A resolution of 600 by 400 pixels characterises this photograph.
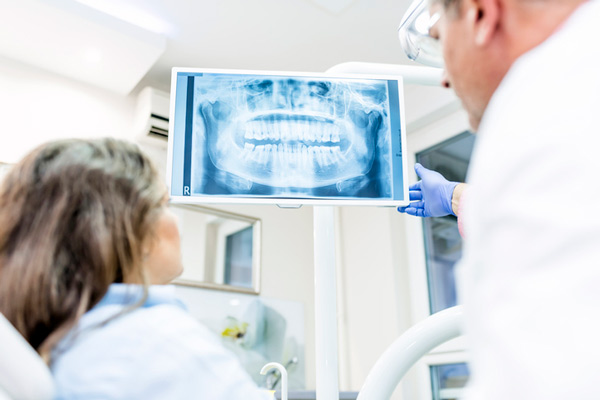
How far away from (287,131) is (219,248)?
1919mm

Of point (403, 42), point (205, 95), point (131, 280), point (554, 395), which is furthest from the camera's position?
point (205, 95)

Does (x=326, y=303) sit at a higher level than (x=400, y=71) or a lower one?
lower

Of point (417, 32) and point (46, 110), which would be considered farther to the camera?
point (46, 110)

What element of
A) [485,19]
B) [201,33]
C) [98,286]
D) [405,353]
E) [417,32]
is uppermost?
[201,33]

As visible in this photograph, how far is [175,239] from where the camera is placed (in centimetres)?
90

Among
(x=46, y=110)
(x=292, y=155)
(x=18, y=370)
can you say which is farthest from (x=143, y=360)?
(x=46, y=110)

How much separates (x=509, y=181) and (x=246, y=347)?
9.36 ft

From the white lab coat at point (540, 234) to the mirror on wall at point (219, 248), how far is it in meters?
2.72

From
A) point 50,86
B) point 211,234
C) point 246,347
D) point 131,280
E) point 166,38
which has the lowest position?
point 246,347

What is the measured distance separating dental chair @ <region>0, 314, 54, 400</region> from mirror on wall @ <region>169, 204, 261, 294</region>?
2485 millimetres

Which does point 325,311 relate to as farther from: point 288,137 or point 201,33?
point 201,33

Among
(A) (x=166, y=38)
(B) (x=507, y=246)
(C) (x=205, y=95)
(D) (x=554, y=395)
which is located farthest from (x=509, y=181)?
(A) (x=166, y=38)

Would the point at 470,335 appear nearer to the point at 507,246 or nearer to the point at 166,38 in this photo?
the point at 507,246

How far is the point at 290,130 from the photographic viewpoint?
4.77ft
